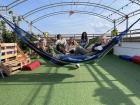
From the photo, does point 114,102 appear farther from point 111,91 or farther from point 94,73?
point 94,73

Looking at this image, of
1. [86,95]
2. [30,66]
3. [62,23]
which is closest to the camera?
[86,95]

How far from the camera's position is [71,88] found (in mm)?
5988

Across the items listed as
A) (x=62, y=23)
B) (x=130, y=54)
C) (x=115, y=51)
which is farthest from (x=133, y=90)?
(x=62, y=23)

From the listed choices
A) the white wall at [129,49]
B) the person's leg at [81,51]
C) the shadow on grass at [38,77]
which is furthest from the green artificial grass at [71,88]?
the white wall at [129,49]

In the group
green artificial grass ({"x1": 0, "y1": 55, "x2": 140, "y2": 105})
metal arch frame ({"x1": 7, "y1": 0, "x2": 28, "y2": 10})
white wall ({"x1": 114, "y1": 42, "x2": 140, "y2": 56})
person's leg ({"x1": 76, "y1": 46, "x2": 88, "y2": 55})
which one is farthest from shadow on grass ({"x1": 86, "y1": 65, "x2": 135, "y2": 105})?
metal arch frame ({"x1": 7, "y1": 0, "x2": 28, "y2": 10})

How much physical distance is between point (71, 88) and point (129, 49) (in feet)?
23.5

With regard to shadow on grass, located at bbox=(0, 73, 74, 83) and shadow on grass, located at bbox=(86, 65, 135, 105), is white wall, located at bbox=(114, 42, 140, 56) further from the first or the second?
shadow on grass, located at bbox=(86, 65, 135, 105)

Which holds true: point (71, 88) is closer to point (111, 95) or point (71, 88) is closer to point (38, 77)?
point (111, 95)

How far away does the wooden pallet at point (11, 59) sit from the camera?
25.5ft

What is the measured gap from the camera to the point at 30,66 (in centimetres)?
895

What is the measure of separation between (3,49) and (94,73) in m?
2.35

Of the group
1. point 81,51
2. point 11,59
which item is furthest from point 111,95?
point 11,59

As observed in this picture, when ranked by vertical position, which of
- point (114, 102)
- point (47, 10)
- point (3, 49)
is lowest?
Answer: point (114, 102)

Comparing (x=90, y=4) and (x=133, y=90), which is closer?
(x=133, y=90)
